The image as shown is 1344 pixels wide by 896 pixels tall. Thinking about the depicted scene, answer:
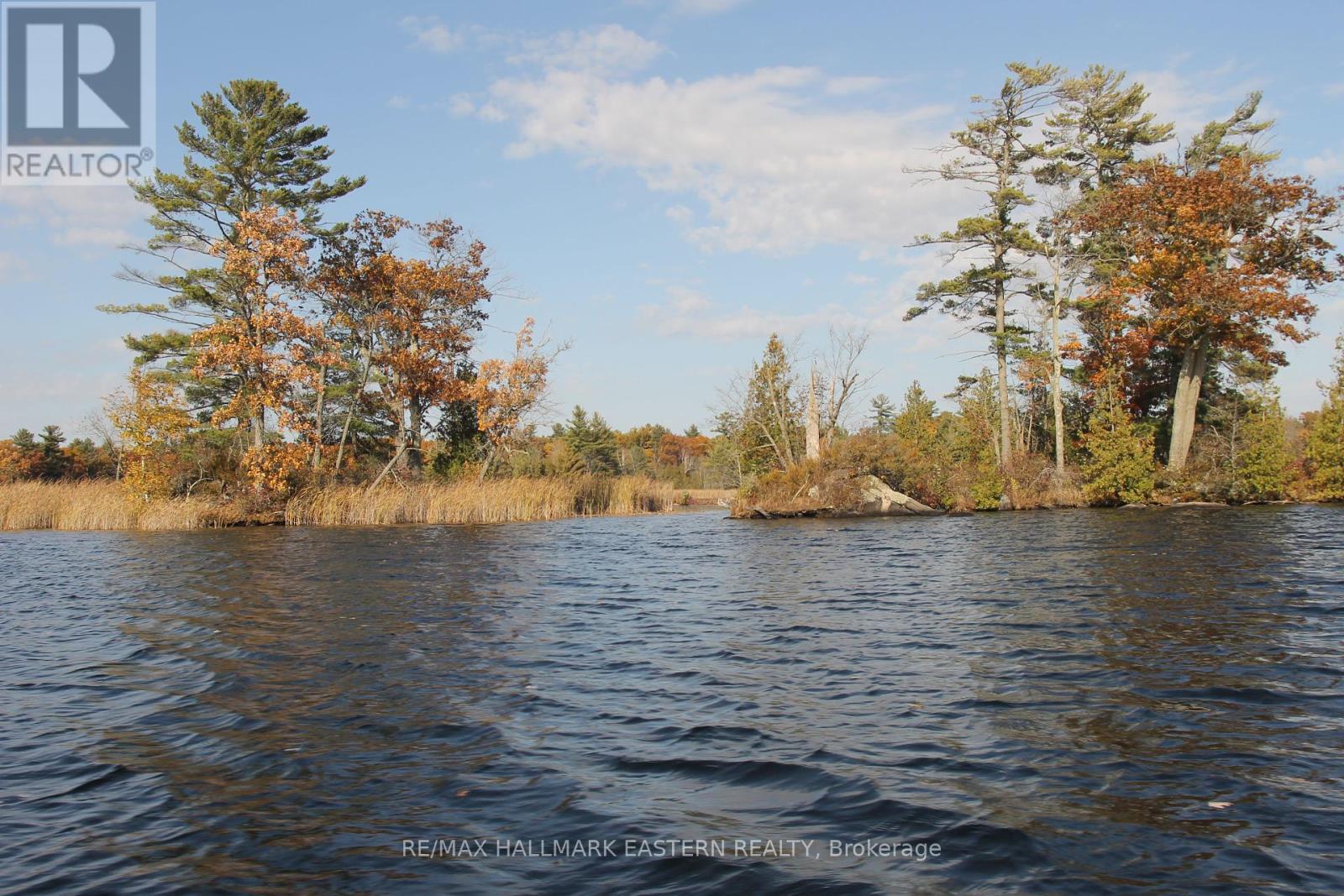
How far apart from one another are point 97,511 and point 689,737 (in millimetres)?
31095

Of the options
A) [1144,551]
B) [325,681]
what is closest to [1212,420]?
[1144,551]

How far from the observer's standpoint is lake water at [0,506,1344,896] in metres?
4.32

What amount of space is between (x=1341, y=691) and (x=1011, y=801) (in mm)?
3845

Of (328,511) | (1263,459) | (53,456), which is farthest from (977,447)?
(53,456)

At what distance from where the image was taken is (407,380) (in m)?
37.9

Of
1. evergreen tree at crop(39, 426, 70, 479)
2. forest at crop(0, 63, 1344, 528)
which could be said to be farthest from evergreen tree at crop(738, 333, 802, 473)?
evergreen tree at crop(39, 426, 70, 479)

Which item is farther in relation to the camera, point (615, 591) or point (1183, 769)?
point (615, 591)

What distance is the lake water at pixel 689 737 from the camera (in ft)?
14.2

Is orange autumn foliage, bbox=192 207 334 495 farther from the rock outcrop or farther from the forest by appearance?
the rock outcrop

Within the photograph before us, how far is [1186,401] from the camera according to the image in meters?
32.0

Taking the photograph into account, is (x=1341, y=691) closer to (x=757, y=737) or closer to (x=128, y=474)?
(x=757, y=737)

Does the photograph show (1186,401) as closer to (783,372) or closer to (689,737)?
(783,372)

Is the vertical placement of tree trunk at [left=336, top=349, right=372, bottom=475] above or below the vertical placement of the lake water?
above

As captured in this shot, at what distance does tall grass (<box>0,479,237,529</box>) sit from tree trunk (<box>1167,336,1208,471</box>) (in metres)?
33.3
